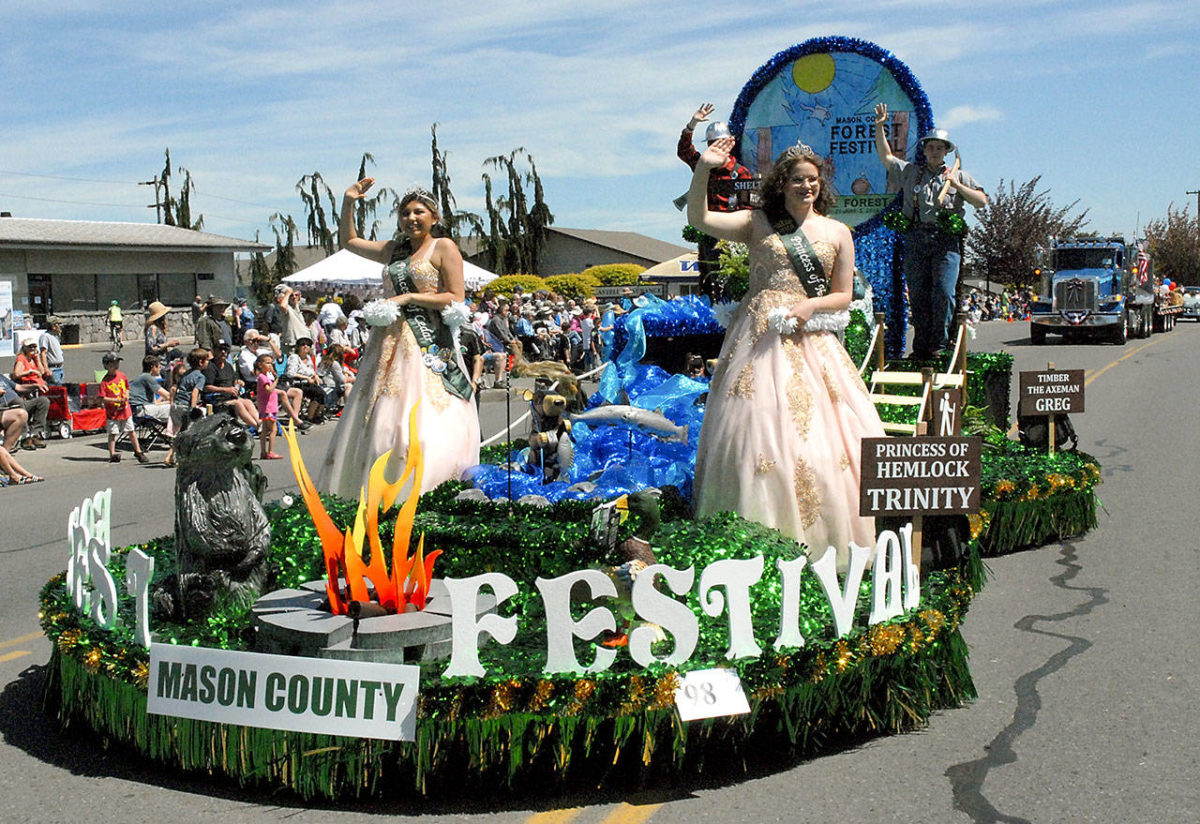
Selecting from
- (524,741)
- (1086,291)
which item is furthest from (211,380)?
(1086,291)

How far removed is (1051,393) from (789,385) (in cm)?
464

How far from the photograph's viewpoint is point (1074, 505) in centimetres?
891

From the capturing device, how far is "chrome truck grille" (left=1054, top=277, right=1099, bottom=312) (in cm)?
3150

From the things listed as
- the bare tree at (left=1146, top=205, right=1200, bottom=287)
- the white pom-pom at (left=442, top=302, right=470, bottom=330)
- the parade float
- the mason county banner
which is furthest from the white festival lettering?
the bare tree at (left=1146, top=205, right=1200, bottom=287)

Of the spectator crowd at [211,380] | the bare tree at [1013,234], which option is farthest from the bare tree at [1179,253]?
the spectator crowd at [211,380]

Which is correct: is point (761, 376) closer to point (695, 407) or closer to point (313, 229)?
point (695, 407)

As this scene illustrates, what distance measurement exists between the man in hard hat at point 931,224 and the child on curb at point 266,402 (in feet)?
25.6

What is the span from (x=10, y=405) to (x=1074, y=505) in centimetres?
1219

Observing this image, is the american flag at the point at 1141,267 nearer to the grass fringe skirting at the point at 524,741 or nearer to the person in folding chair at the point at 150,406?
the person in folding chair at the point at 150,406

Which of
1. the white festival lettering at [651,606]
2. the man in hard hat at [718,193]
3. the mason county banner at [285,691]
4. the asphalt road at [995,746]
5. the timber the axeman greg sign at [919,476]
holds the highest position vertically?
the man in hard hat at [718,193]

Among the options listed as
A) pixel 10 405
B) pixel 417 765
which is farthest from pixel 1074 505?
pixel 10 405

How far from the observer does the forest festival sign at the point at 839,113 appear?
9969 mm

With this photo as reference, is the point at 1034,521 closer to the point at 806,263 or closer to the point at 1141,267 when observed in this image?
the point at 806,263

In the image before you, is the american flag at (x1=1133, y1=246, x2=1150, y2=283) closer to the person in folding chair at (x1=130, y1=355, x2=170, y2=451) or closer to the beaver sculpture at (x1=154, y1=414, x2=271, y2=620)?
the person in folding chair at (x1=130, y1=355, x2=170, y2=451)
